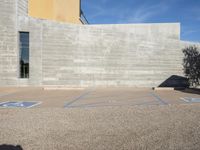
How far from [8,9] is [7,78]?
663cm

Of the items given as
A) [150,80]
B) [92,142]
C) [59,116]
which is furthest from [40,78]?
[92,142]

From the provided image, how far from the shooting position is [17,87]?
24562 mm

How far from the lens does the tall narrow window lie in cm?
2537

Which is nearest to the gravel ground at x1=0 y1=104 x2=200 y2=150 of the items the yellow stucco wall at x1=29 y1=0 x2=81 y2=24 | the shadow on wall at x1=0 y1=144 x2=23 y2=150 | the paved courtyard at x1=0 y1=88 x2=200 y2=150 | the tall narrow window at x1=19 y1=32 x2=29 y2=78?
the paved courtyard at x1=0 y1=88 x2=200 y2=150

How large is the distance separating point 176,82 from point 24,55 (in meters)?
16.4

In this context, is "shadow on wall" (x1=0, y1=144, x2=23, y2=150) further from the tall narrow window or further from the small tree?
the small tree

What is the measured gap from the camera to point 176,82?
28.9 m

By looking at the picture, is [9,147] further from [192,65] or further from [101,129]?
[192,65]

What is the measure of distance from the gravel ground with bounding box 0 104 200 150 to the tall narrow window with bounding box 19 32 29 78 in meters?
Answer: 14.9

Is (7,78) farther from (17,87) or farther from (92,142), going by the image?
(92,142)

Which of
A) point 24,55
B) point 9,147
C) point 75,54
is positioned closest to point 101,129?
point 9,147

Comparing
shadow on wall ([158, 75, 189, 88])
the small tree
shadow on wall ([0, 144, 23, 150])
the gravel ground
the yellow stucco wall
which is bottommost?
shadow on wall ([0, 144, 23, 150])

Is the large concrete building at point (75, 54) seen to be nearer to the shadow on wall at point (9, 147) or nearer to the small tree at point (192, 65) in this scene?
the small tree at point (192, 65)

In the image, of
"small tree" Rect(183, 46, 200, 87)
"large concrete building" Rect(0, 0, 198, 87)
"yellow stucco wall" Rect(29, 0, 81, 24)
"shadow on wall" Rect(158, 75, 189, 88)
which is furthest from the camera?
"yellow stucco wall" Rect(29, 0, 81, 24)
